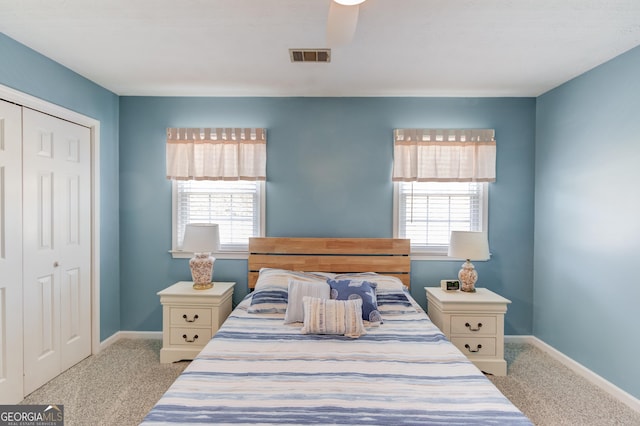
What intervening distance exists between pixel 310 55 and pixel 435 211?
6.68 ft

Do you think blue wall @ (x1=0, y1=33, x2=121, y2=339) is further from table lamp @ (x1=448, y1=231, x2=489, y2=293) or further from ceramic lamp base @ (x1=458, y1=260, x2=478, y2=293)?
ceramic lamp base @ (x1=458, y1=260, x2=478, y2=293)

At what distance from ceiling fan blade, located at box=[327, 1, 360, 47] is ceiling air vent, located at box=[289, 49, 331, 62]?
101 cm

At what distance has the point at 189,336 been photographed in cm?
304

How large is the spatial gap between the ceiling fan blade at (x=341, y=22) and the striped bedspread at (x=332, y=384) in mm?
1686

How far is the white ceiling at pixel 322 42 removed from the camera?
1.96 metres

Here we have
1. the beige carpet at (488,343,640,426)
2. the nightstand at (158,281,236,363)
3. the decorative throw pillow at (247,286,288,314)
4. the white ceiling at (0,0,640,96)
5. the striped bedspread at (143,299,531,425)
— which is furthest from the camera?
the nightstand at (158,281,236,363)

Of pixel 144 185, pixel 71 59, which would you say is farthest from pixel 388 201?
pixel 71 59

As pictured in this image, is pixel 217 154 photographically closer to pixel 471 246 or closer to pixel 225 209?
pixel 225 209

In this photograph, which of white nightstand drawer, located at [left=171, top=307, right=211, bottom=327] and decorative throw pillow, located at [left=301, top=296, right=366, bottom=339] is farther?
white nightstand drawer, located at [left=171, top=307, right=211, bottom=327]

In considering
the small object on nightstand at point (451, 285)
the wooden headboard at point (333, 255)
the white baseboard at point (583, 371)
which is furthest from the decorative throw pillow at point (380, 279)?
the white baseboard at point (583, 371)

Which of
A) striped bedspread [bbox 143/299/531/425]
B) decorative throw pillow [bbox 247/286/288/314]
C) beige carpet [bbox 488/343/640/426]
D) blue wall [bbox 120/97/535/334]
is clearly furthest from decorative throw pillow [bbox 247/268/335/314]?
beige carpet [bbox 488/343/640/426]

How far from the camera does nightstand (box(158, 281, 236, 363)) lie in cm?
303

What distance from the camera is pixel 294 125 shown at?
11.6 feet
